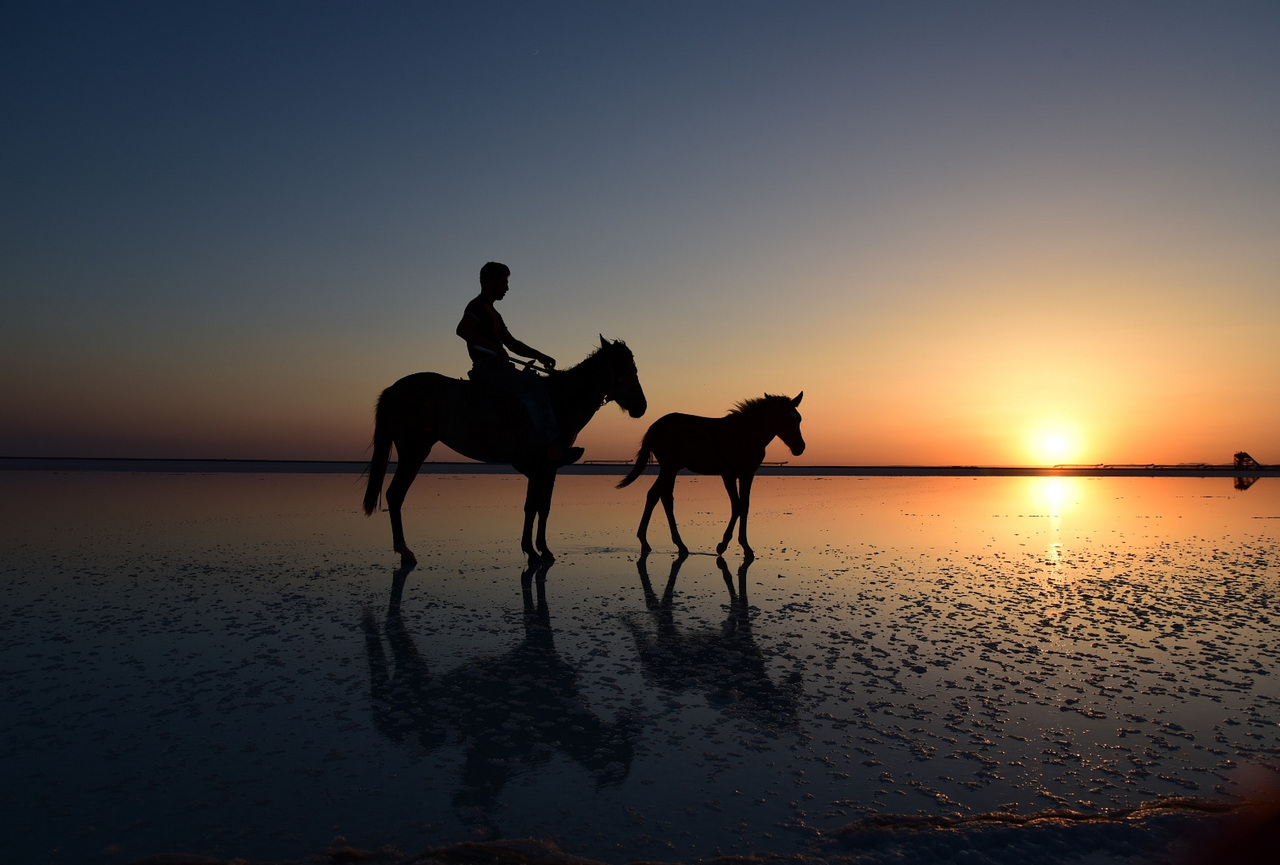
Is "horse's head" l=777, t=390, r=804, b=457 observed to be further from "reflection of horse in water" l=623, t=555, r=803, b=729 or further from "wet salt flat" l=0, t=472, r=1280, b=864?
"reflection of horse in water" l=623, t=555, r=803, b=729

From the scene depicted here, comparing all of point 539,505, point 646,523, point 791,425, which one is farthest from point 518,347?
point 791,425

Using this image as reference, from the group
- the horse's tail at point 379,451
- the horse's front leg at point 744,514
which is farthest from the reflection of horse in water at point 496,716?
the horse's front leg at point 744,514

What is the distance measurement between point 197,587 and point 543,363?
4838 mm

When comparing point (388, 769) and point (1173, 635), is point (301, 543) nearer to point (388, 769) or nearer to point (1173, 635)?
point (388, 769)

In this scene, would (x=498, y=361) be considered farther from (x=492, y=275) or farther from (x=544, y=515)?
(x=544, y=515)

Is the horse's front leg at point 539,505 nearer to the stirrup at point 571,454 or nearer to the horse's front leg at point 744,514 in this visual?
the stirrup at point 571,454

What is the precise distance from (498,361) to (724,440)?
167 inches

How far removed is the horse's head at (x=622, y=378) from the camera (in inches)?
380

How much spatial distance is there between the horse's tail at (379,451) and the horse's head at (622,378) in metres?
3.03

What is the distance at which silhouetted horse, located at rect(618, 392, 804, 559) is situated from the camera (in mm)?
11398

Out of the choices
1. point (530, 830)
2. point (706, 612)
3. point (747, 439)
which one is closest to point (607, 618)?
point (706, 612)

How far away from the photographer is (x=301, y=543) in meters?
10.6

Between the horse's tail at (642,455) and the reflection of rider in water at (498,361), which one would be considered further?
the horse's tail at (642,455)

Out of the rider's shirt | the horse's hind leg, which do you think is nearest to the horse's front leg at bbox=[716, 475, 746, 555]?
the rider's shirt
